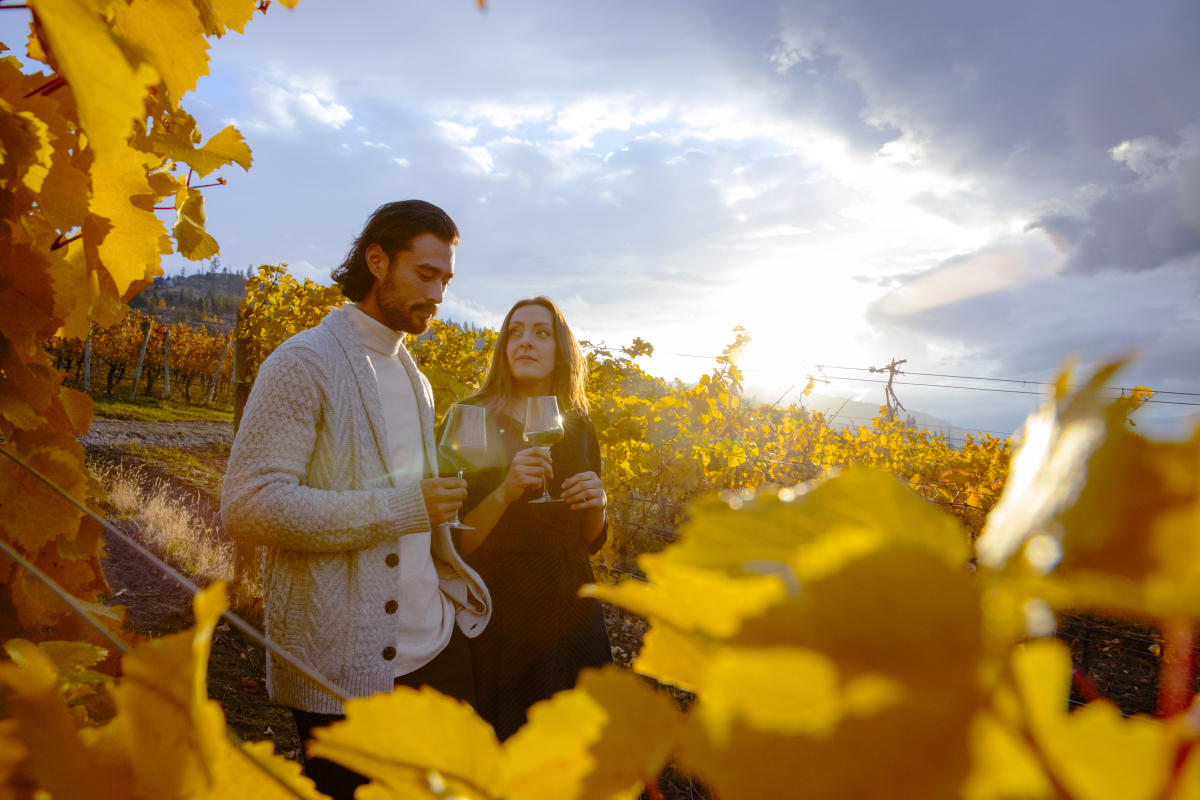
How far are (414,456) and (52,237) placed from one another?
1.59 meters

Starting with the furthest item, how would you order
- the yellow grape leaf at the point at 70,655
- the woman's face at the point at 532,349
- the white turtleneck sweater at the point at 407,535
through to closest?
the woman's face at the point at 532,349
the white turtleneck sweater at the point at 407,535
the yellow grape leaf at the point at 70,655

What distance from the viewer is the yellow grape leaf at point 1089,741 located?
135 millimetres

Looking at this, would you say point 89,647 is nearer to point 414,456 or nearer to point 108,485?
point 414,456

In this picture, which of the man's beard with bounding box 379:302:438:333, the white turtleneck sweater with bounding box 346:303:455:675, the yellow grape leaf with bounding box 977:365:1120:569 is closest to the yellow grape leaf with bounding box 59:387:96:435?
the yellow grape leaf with bounding box 977:365:1120:569

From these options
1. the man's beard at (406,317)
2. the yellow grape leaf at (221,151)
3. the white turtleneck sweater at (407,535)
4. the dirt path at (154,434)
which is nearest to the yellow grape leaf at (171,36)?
the yellow grape leaf at (221,151)

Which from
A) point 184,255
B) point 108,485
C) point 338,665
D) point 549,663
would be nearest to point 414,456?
point 338,665

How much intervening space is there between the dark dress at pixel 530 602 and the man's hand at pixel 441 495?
0.71 m

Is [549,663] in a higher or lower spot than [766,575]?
lower

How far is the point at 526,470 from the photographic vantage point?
88.8 inches

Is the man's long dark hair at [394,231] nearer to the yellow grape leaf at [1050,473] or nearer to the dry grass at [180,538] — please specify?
the yellow grape leaf at [1050,473]

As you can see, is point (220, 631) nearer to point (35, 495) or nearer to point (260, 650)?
point (260, 650)

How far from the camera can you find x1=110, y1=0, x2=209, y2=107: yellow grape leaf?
0.53 m

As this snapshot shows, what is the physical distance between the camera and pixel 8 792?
0.21 m

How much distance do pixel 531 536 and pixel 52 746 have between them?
8.53 feet
